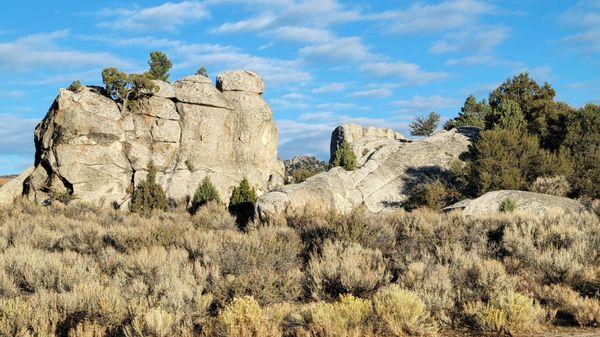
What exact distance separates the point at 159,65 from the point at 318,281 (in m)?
48.0

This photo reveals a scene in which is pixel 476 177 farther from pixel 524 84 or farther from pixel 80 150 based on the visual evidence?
pixel 80 150

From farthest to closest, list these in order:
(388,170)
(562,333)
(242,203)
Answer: (388,170)
(242,203)
(562,333)

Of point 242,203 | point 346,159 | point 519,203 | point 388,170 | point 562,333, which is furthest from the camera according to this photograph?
point 346,159

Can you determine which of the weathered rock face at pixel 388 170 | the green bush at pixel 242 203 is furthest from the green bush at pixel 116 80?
the weathered rock face at pixel 388 170

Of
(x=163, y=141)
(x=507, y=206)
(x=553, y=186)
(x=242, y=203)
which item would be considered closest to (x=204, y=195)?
(x=242, y=203)

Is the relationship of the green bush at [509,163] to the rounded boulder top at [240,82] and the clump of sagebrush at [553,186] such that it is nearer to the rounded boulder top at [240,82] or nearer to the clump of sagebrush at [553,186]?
the clump of sagebrush at [553,186]

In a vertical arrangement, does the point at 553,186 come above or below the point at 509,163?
below

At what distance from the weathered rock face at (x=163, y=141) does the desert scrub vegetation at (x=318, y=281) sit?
26118 millimetres

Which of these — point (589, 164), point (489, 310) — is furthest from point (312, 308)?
point (589, 164)

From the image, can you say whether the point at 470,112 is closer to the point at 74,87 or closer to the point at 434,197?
the point at 434,197

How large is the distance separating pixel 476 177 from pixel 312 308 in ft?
89.3

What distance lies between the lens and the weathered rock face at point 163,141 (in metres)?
41.0

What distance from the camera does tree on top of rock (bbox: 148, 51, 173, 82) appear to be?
5281 cm

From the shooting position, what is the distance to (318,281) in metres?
10.3
